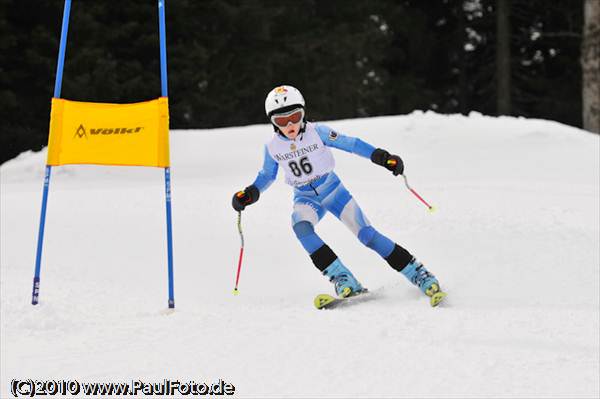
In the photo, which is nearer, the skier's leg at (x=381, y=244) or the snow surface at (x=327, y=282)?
the snow surface at (x=327, y=282)

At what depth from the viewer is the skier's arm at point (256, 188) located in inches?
231

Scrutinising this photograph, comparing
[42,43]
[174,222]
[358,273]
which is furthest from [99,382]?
[42,43]

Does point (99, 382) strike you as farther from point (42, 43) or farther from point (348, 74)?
point (348, 74)

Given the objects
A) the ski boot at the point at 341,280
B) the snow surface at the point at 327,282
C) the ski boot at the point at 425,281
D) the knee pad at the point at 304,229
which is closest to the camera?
the snow surface at the point at 327,282

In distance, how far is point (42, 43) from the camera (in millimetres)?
17969

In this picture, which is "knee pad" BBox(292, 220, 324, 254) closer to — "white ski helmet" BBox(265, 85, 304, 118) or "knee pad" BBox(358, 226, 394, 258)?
"knee pad" BBox(358, 226, 394, 258)

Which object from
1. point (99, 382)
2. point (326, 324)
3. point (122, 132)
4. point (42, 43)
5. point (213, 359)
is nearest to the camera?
point (99, 382)

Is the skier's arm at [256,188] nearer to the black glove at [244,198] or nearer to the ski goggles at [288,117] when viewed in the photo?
the black glove at [244,198]

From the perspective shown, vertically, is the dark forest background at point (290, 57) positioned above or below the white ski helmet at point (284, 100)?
above

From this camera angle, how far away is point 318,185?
5.86 metres

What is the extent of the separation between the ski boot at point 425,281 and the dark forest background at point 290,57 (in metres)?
12.6

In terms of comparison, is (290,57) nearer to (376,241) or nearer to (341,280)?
(376,241)

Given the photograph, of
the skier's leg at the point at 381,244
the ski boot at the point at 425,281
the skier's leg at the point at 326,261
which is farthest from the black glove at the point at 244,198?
the ski boot at the point at 425,281

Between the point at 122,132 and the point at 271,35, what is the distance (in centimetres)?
1932
